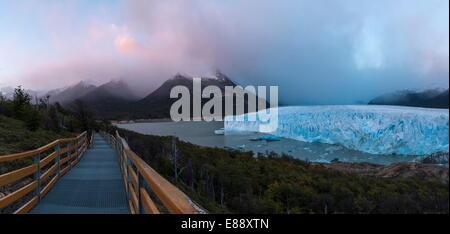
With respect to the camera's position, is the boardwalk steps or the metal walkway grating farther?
the metal walkway grating

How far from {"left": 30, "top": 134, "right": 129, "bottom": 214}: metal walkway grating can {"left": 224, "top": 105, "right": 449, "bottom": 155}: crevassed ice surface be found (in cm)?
1187

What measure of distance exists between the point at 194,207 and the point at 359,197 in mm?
24975

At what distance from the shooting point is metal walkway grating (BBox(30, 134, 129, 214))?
4.15 m

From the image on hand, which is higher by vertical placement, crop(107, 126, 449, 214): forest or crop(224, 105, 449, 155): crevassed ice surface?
crop(224, 105, 449, 155): crevassed ice surface

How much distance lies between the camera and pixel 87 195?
5.02 meters

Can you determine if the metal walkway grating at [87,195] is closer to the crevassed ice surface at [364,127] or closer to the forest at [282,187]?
the crevassed ice surface at [364,127]

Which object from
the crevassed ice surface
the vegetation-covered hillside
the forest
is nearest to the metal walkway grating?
the vegetation-covered hillside

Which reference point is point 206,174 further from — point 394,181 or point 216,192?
point 394,181

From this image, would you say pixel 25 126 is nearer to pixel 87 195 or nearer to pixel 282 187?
pixel 87 195

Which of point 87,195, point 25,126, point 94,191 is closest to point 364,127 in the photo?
point 25,126

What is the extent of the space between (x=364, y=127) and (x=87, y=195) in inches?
1212

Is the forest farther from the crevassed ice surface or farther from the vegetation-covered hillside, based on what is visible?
the vegetation-covered hillside

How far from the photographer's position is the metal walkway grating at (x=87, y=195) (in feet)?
13.6
